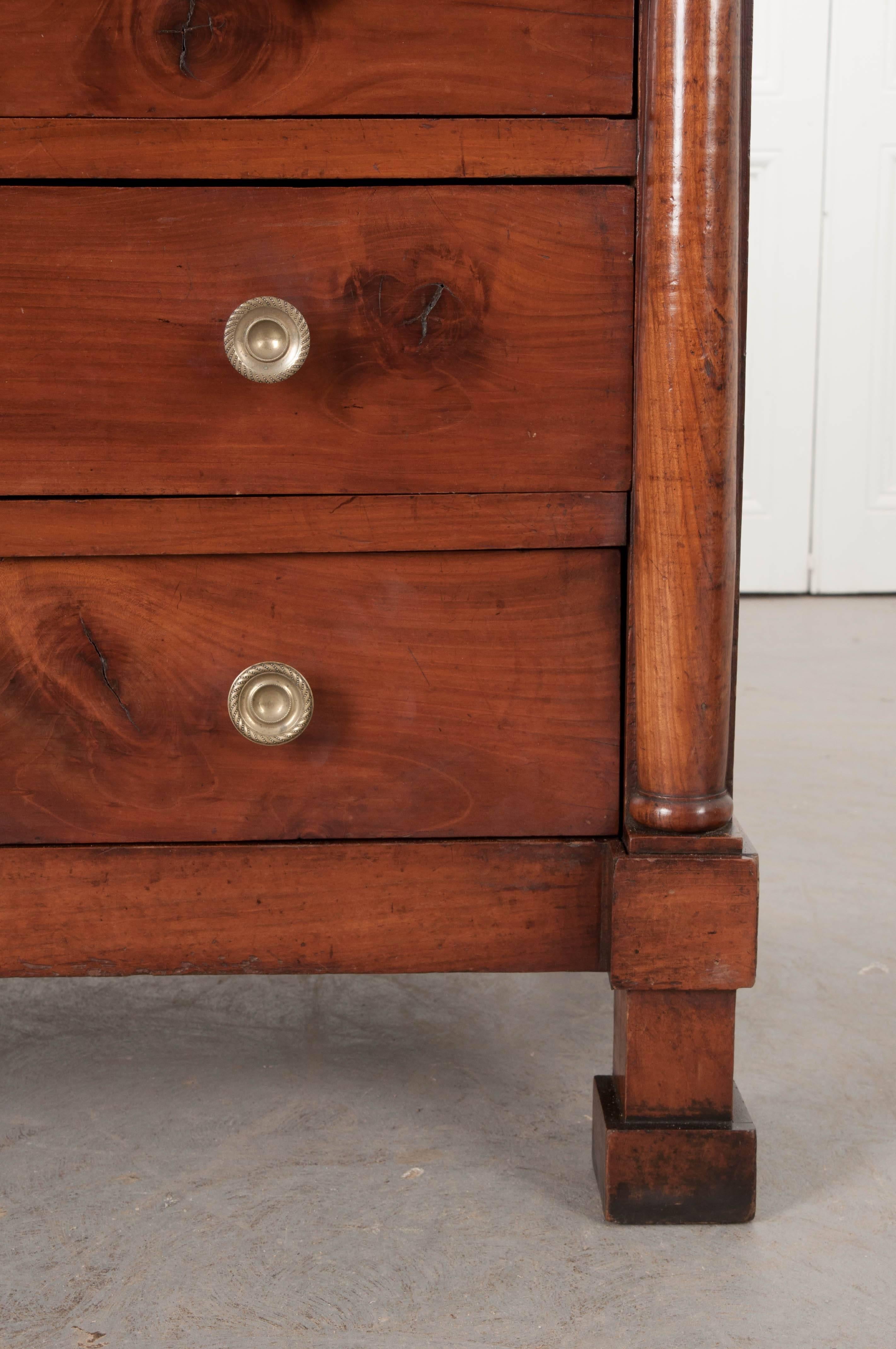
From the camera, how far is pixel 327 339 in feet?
2.48

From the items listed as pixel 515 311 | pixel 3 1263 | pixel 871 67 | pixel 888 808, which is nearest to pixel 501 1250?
pixel 3 1263

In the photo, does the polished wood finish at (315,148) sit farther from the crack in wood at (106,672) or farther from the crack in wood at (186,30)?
the crack in wood at (106,672)

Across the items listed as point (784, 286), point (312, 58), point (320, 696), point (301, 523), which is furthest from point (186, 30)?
point (784, 286)

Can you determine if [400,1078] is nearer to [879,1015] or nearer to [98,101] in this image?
[879,1015]

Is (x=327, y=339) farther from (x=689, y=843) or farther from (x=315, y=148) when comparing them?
(x=689, y=843)

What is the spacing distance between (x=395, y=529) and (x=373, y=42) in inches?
10.8

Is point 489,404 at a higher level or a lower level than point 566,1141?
Result: higher

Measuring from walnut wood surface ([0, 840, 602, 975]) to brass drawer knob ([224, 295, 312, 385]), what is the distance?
0.94 feet

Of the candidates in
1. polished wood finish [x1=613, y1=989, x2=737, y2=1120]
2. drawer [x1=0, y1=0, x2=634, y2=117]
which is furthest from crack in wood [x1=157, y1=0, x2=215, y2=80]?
polished wood finish [x1=613, y1=989, x2=737, y2=1120]

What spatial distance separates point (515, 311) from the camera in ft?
2.48

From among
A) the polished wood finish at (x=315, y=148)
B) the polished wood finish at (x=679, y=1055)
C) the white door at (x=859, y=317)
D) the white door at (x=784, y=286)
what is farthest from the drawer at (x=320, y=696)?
the white door at (x=859, y=317)

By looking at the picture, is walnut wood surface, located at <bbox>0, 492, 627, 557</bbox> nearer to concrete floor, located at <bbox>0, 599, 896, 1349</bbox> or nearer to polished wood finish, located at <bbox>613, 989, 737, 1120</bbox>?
polished wood finish, located at <bbox>613, 989, 737, 1120</bbox>

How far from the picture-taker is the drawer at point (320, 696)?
782 millimetres

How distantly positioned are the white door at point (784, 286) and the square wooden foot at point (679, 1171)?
100 inches
